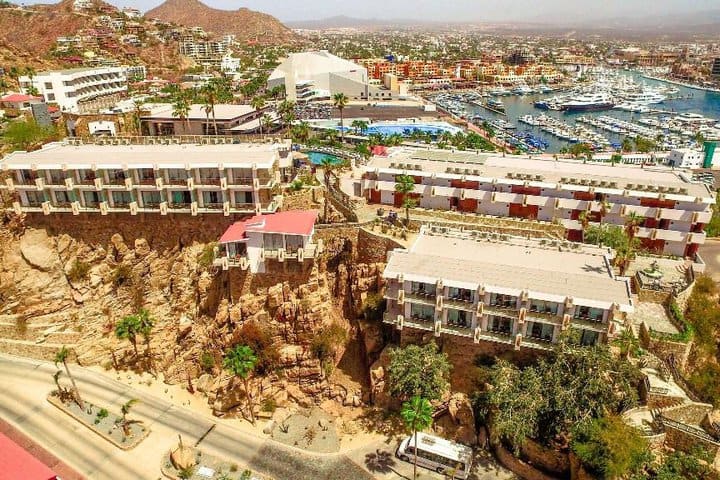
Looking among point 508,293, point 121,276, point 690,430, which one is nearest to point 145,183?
point 121,276

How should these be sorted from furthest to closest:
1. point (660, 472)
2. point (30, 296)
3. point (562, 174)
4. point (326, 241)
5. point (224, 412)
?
1. point (562, 174)
2. point (30, 296)
3. point (326, 241)
4. point (224, 412)
5. point (660, 472)

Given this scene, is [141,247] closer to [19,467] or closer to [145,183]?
[145,183]

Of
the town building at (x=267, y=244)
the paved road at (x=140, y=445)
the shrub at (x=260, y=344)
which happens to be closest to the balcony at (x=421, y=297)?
the town building at (x=267, y=244)

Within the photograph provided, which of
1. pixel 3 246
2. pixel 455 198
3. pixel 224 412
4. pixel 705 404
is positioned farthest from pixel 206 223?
pixel 705 404

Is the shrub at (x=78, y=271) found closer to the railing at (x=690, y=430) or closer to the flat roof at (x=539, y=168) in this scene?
the flat roof at (x=539, y=168)

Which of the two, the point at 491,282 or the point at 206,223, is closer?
the point at 491,282

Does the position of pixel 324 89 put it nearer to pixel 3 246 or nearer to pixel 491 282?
pixel 3 246

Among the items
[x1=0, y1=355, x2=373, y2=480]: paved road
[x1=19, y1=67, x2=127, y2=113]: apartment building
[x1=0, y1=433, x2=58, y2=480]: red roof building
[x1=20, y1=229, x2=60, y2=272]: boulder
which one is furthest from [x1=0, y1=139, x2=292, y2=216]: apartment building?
[x1=19, y1=67, x2=127, y2=113]: apartment building

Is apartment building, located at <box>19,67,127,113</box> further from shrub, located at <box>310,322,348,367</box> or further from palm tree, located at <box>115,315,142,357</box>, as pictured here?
shrub, located at <box>310,322,348,367</box>
